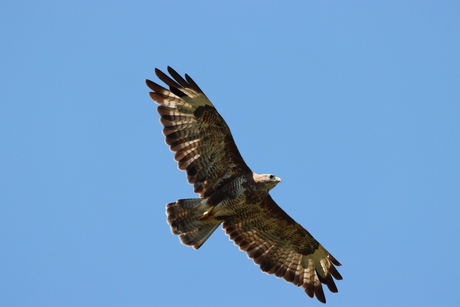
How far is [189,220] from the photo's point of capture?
12.7 meters

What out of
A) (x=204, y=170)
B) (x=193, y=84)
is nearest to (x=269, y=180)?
(x=204, y=170)

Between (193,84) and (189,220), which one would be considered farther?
(189,220)

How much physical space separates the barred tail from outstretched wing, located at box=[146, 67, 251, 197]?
11.1 inches

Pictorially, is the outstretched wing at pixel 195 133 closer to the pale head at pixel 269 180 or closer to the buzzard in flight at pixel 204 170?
the buzzard in flight at pixel 204 170

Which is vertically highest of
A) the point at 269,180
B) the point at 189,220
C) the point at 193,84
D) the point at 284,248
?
the point at 193,84

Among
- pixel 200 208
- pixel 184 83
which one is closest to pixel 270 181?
pixel 200 208

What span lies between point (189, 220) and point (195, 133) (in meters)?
1.64

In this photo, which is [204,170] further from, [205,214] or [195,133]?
[205,214]

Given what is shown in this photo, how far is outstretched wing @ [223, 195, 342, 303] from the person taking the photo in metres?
13.3

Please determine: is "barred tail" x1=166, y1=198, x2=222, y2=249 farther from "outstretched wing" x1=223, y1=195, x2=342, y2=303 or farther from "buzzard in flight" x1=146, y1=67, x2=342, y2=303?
"outstretched wing" x1=223, y1=195, x2=342, y2=303

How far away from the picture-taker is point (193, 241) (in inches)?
500

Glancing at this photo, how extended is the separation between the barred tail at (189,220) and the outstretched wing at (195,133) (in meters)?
0.28

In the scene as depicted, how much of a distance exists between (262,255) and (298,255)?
0.77 meters

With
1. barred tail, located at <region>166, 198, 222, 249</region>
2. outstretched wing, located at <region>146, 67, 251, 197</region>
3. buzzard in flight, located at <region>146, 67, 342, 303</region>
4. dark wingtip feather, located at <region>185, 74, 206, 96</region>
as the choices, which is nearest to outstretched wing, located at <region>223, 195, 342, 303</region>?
buzzard in flight, located at <region>146, 67, 342, 303</region>
